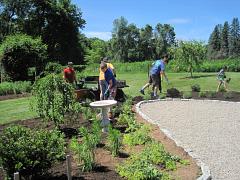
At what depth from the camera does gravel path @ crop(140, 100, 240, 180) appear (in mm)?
7800

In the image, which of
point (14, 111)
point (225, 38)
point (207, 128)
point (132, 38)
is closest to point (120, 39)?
point (132, 38)

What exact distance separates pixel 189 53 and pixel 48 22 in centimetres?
2306

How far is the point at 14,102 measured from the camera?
730 inches

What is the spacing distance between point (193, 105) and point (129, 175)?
9.77 meters

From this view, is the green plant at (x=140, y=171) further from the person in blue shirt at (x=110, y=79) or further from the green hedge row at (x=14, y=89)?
the green hedge row at (x=14, y=89)

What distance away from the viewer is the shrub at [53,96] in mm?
9898

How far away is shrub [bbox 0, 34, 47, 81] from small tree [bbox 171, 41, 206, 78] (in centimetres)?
1196

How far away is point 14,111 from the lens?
1567 centimetres

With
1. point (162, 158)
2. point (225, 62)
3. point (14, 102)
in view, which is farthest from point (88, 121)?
point (225, 62)

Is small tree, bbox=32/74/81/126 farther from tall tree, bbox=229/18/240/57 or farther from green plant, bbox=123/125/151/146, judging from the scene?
tall tree, bbox=229/18/240/57

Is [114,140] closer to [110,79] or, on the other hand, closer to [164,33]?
[110,79]

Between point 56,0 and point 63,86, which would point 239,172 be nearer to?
point 63,86

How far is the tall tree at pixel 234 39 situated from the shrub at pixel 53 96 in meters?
104

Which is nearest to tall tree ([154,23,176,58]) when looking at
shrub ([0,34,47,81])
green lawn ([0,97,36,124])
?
shrub ([0,34,47,81])
